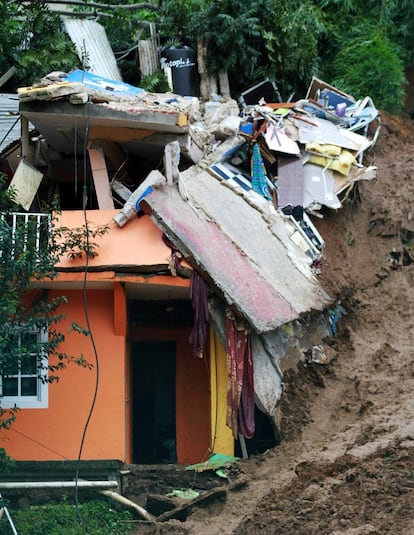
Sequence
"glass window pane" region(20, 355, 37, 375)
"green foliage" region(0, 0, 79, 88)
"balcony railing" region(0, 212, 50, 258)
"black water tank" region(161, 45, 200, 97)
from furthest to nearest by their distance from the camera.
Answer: "black water tank" region(161, 45, 200, 97)
"green foliage" region(0, 0, 79, 88)
"glass window pane" region(20, 355, 37, 375)
"balcony railing" region(0, 212, 50, 258)

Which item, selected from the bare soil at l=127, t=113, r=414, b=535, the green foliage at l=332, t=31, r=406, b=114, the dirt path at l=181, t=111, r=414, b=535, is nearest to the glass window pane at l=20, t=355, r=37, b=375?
the bare soil at l=127, t=113, r=414, b=535

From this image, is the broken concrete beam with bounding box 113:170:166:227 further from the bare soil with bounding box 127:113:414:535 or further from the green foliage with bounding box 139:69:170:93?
the green foliage with bounding box 139:69:170:93

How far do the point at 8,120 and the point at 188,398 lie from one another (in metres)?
5.60

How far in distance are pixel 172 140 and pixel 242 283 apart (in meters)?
2.90

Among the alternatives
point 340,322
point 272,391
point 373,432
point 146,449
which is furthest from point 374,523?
point 146,449

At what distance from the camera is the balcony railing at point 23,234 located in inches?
717

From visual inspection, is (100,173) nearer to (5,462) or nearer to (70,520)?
(5,462)

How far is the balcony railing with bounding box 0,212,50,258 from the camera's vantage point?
18.2 m

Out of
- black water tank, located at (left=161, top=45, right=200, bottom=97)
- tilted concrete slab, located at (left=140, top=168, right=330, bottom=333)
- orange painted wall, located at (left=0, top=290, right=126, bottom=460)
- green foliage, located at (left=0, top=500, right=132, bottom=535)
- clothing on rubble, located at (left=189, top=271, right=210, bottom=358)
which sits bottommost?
green foliage, located at (left=0, top=500, right=132, bottom=535)

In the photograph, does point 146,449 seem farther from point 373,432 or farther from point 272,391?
point 373,432

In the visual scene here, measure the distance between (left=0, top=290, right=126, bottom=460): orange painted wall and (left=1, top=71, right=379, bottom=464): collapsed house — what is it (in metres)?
0.02

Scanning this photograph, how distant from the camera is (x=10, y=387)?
19547mm

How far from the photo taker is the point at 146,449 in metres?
22.0

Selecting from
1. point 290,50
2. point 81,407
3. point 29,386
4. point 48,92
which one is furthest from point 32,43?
point 81,407
